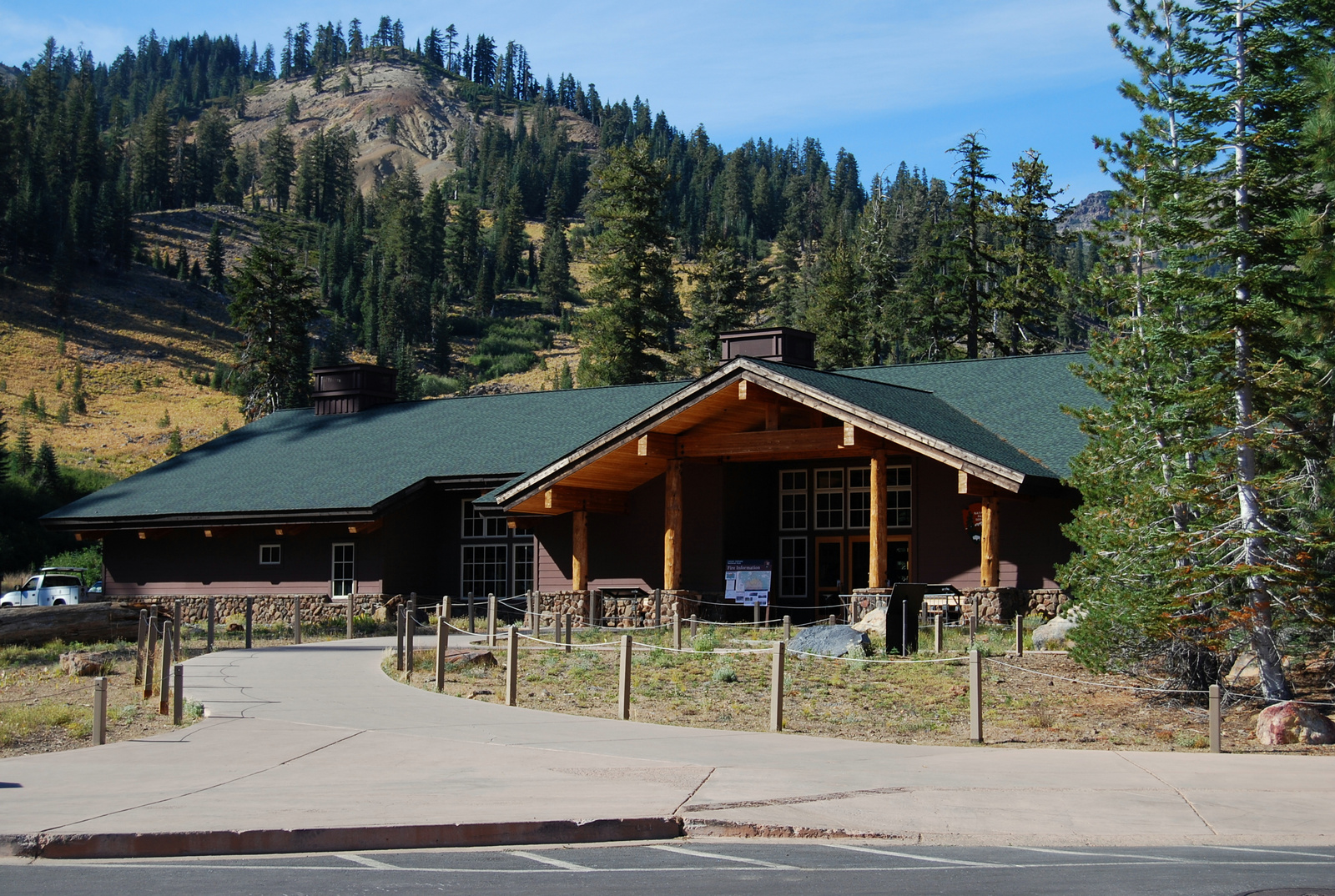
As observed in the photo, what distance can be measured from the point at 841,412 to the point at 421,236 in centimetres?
12350

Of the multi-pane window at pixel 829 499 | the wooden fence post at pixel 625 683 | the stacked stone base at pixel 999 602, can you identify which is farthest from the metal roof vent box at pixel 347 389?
the wooden fence post at pixel 625 683

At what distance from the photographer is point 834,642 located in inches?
784

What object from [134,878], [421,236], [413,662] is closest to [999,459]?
[413,662]

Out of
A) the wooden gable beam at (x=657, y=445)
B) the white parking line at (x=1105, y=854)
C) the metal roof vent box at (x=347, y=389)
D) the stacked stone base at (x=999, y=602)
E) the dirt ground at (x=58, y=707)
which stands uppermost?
the metal roof vent box at (x=347, y=389)

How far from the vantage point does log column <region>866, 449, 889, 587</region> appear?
24.2 m

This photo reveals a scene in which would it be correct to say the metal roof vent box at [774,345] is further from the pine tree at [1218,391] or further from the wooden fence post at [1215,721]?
the wooden fence post at [1215,721]

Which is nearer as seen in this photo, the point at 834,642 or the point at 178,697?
the point at 178,697

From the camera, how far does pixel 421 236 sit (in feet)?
465

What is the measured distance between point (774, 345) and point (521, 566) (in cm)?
813

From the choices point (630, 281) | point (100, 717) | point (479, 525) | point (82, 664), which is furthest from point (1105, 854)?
point (630, 281)

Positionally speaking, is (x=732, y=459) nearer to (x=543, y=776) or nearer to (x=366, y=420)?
(x=366, y=420)

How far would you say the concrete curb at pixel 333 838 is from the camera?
9078 millimetres

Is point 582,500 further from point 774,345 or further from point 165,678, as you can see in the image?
point 165,678

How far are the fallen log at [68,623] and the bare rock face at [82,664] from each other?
186cm
